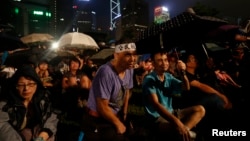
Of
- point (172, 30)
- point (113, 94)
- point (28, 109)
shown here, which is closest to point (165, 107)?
point (113, 94)

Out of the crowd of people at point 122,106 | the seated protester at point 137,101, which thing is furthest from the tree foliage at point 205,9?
the crowd of people at point 122,106

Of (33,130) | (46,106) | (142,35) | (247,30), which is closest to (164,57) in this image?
(142,35)

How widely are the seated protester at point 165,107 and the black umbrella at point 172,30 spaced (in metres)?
0.23

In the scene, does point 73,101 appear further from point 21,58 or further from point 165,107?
point 165,107

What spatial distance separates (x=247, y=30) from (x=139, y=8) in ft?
375

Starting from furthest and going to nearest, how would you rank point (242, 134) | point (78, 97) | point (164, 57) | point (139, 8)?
1. point (139, 8)
2. point (78, 97)
3. point (242, 134)
4. point (164, 57)

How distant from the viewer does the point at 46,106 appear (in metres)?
4.28

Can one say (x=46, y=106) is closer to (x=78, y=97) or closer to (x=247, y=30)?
(x=78, y=97)

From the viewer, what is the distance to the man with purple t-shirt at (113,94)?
13.1ft

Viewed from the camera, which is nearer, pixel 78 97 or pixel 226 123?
pixel 226 123

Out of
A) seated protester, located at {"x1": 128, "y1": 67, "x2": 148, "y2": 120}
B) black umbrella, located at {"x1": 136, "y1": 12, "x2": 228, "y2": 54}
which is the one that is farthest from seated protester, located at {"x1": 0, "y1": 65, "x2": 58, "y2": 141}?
seated protester, located at {"x1": 128, "y1": 67, "x2": 148, "y2": 120}

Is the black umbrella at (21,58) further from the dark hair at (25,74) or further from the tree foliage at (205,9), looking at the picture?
the tree foliage at (205,9)

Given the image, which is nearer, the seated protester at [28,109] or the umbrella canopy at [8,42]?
the seated protester at [28,109]

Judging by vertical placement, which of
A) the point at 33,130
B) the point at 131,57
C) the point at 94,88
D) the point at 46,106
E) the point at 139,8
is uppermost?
the point at 139,8
